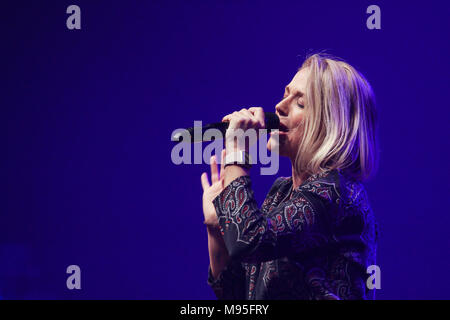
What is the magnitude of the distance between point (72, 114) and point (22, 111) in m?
0.30

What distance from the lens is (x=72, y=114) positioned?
2.59 m

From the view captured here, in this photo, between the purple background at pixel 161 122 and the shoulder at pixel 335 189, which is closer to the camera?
the shoulder at pixel 335 189

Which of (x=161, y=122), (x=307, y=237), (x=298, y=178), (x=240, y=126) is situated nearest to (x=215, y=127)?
(x=240, y=126)

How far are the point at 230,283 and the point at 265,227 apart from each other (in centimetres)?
28

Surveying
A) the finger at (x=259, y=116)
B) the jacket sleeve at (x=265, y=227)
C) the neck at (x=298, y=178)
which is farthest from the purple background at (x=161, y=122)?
the jacket sleeve at (x=265, y=227)

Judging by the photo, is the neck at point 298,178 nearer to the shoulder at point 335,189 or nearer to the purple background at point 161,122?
the shoulder at point 335,189

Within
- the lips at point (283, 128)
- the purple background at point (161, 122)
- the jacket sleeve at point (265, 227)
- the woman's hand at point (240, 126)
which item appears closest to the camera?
the jacket sleeve at point (265, 227)

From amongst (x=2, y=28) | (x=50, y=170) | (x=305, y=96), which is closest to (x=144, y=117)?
(x=50, y=170)

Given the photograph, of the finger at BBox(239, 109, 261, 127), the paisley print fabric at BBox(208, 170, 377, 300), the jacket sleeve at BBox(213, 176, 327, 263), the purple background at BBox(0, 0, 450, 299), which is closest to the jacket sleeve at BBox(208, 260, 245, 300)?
the paisley print fabric at BBox(208, 170, 377, 300)

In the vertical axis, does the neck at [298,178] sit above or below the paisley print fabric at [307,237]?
above

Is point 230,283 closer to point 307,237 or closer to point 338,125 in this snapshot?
point 307,237

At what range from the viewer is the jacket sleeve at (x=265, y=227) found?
0.89m

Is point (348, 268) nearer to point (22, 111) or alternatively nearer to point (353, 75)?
point (353, 75)

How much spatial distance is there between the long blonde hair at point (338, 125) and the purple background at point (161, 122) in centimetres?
105
